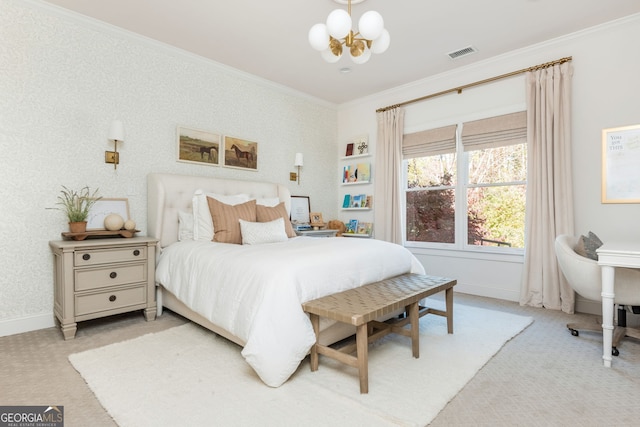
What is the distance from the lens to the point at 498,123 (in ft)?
12.1

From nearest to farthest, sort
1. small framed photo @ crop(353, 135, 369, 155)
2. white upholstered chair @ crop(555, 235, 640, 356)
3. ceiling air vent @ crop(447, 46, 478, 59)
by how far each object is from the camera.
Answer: white upholstered chair @ crop(555, 235, 640, 356)
ceiling air vent @ crop(447, 46, 478, 59)
small framed photo @ crop(353, 135, 369, 155)

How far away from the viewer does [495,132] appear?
3721 millimetres

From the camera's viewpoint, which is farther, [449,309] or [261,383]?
[449,309]

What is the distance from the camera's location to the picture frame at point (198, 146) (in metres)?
3.54

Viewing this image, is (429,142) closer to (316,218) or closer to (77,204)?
(316,218)

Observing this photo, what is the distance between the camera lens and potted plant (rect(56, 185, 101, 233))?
2.68m

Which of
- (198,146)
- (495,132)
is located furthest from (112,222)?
(495,132)

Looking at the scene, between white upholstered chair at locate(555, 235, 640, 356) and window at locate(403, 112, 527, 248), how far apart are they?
51.3 inches

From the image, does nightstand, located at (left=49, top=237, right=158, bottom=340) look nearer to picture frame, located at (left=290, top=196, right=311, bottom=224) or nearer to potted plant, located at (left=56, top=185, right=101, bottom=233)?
potted plant, located at (left=56, top=185, right=101, bottom=233)

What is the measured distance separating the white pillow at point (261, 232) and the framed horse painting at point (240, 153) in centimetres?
115

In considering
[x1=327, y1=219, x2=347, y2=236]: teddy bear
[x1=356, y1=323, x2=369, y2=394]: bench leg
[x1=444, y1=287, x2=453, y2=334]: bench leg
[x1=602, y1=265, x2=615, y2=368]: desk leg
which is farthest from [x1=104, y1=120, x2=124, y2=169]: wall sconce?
[x1=602, y1=265, x2=615, y2=368]: desk leg

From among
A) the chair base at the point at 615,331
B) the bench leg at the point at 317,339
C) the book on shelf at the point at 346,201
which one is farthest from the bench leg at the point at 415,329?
the book on shelf at the point at 346,201

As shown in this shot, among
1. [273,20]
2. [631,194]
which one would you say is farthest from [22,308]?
[631,194]

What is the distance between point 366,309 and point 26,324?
2738 millimetres
